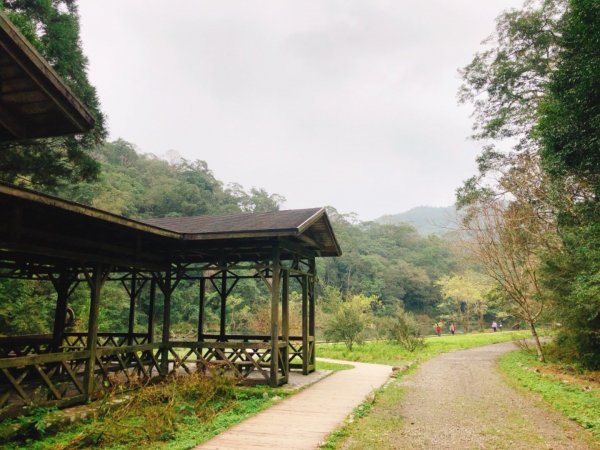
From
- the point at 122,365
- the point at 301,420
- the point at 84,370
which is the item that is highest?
the point at 122,365

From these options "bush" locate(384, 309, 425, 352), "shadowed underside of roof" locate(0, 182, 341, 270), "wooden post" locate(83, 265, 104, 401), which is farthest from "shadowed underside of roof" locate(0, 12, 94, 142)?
"bush" locate(384, 309, 425, 352)

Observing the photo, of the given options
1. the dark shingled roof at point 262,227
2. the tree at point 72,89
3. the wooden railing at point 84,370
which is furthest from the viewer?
the tree at point 72,89

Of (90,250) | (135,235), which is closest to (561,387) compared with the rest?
(135,235)

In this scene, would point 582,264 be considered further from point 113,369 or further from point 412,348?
point 113,369

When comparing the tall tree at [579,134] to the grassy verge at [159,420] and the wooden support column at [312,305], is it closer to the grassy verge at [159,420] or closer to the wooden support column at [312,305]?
the wooden support column at [312,305]

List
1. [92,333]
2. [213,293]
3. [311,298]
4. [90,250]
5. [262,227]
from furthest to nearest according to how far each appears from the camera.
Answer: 1. [213,293]
2. [311,298]
3. [90,250]
4. [262,227]
5. [92,333]

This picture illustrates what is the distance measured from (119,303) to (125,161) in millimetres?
33164

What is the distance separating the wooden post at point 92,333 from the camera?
733 centimetres

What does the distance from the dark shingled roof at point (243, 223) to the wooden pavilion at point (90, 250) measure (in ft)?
0.10

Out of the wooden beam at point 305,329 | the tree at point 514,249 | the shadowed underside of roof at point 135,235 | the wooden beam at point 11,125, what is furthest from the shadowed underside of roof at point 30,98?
the tree at point 514,249

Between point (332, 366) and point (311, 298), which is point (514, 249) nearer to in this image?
point (332, 366)

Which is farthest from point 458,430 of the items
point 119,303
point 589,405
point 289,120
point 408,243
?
point 408,243

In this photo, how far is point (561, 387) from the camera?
976 cm

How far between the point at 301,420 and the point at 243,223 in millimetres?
4632
